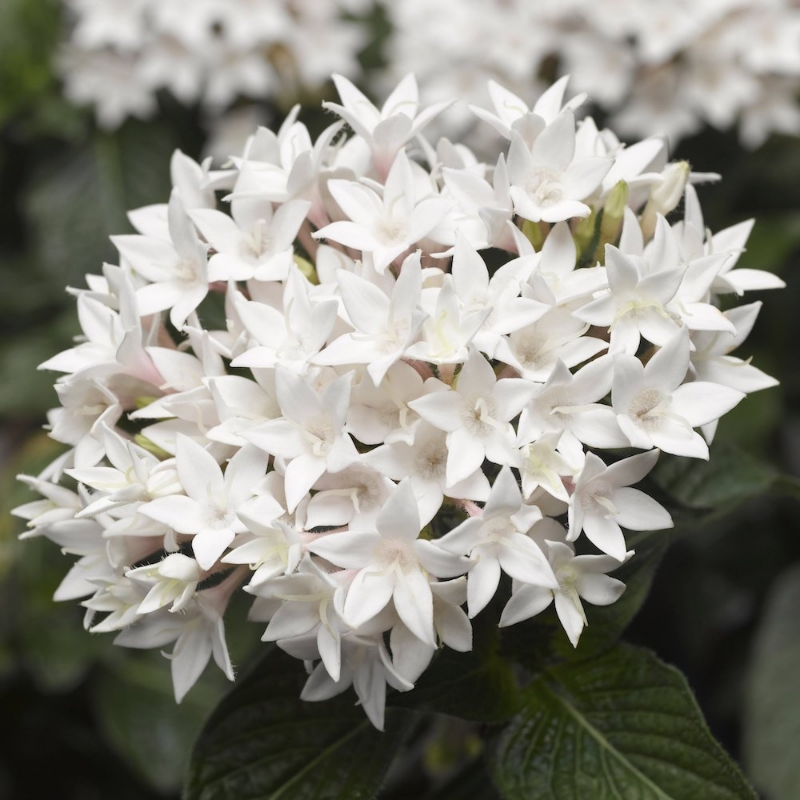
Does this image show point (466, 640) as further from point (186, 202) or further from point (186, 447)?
point (186, 202)

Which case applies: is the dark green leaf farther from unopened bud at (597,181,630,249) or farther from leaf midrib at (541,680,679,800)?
Answer: unopened bud at (597,181,630,249)

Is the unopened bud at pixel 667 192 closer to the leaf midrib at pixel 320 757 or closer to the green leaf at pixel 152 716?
the leaf midrib at pixel 320 757

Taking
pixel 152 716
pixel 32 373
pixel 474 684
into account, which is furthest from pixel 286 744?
pixel 32 373

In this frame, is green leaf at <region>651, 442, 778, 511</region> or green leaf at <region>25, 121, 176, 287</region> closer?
green leaf at <region>651, 442, 778, 511</region>

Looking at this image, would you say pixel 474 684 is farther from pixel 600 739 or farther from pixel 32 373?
pixel 32 373

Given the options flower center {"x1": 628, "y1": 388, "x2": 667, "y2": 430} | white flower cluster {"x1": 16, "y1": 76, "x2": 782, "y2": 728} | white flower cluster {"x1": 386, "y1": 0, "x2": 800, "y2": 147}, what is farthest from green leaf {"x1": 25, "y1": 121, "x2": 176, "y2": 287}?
flower center {"x1": 628, "y1": 388, "x2": 667, "y2": 430}

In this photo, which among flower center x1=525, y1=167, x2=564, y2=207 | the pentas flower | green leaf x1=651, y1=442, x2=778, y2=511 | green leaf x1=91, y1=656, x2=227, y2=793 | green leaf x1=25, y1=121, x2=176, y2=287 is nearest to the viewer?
the pentas flower

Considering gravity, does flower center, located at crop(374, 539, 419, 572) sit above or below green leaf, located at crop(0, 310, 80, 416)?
below
